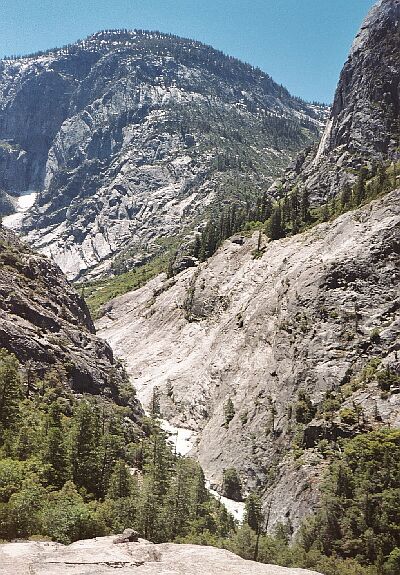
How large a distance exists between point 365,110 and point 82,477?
137m

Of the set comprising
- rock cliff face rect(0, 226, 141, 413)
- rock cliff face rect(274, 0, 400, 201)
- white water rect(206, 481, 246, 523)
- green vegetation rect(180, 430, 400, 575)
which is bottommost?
white water rect(206, 481, 246, 523)

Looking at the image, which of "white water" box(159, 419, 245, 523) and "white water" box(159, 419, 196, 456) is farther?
"white water" box(159, 419, 196, 456)

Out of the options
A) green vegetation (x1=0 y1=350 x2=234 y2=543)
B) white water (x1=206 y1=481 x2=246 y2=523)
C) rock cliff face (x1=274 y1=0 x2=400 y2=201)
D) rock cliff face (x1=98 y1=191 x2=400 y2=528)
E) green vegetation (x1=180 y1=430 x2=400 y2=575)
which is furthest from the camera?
rock cliff face (x1=274 y1=0 x2=400 y2=201)

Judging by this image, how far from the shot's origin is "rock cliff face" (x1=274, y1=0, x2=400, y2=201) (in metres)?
138

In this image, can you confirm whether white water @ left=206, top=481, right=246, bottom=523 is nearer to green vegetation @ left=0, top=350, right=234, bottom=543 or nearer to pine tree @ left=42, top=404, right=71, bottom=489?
green vegetation @ left=0, top=350, right=234, bottom=543

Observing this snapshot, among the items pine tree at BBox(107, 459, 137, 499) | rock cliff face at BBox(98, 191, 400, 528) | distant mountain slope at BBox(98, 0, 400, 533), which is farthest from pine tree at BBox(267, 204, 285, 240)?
pine tree at BBox(107, 459, 137, 499)

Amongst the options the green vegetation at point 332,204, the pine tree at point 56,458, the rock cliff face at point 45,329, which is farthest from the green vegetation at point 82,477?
the green vegetation at point 332,204

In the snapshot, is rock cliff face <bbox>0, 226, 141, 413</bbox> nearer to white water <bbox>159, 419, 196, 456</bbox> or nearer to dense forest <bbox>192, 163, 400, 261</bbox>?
white water <bbox>159, 419, 196, 456</bbox>

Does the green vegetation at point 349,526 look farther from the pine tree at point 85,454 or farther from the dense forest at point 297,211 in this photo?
the dense forest at point 297,211

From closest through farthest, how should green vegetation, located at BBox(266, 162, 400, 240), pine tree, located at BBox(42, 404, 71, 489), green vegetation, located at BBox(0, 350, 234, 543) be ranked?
green vegetation, located at BBox(0, 350, 234, 543) < pine tree, located at BBox(42, 404, 71, 489) < green vegetation, located at BBox(266, 162, 400, 240)

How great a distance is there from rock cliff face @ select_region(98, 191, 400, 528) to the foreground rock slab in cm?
3677

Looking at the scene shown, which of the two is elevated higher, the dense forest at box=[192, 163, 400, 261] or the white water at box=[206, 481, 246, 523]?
the dense forest at box=[192, 163, 400, 261]

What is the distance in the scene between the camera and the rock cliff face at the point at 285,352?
203 feet

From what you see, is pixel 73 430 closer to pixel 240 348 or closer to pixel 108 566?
pixel 108 566
